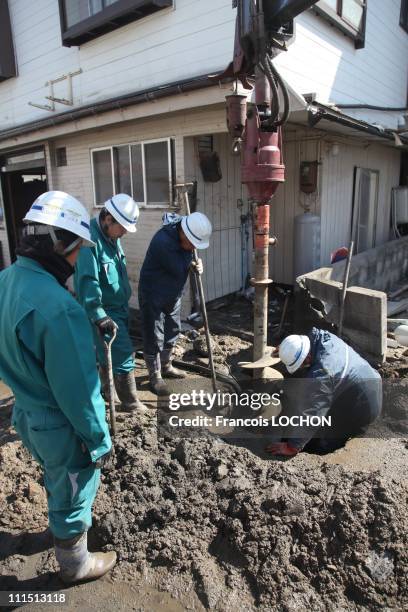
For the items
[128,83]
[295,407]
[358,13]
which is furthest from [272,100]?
[358,13]

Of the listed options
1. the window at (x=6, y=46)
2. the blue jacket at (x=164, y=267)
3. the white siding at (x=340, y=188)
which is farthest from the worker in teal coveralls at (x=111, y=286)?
the window at (x=6, y=46)

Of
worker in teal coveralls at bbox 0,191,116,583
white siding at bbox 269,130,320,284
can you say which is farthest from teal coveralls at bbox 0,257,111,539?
white siding at bbox 269,130,320,284

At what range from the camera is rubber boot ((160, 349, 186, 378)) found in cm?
513

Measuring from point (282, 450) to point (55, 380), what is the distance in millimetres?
2482

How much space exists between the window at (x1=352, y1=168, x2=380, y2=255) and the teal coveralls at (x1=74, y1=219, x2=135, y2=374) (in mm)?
6399

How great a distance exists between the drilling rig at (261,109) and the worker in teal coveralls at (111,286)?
1.12 metres

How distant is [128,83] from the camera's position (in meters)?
6.93

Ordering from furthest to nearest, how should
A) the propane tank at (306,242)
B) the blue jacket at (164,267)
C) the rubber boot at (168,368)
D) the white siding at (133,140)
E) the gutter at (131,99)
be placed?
the propane tank at (306,242), the white siding at (133,140), the gutter at (131,99), the rubber boot at (168,368), the blue jacket at (164,267)

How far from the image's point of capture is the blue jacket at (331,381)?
12.0ft

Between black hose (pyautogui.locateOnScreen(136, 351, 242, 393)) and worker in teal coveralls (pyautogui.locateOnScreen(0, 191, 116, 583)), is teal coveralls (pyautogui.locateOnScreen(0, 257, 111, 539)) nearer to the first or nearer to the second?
worker in teal coveralls (pyautogui.locateOnScreen(0, 191, 116, 583))

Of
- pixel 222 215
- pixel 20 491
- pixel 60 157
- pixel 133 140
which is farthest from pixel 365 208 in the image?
pixel 20 491

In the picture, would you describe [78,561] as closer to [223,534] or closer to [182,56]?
[223,534]

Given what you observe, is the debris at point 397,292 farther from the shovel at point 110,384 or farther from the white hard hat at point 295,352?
the shovel at point 110,384

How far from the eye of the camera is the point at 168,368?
5.20 m
